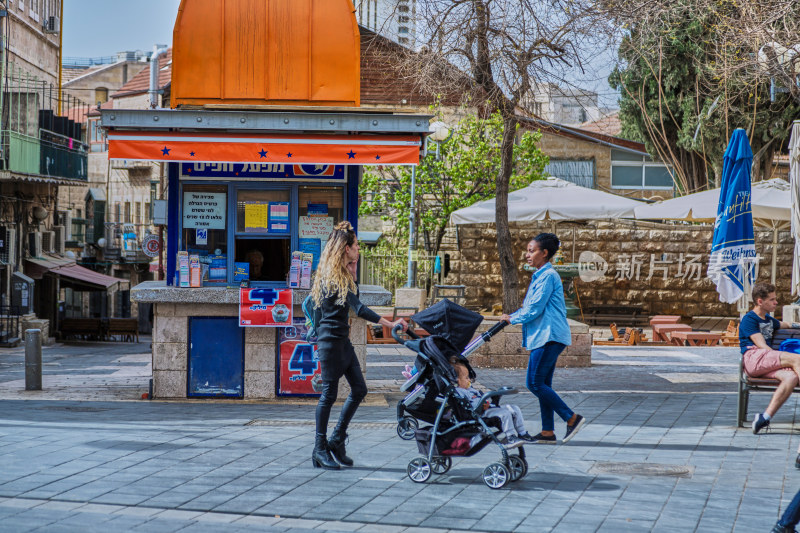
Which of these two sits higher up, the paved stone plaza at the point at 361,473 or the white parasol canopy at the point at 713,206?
the white parasol canopy at the point at 713,206

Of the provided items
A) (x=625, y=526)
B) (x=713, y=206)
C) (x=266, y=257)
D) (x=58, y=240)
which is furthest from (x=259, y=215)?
(x=58, y=240)

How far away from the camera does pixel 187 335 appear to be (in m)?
10.8

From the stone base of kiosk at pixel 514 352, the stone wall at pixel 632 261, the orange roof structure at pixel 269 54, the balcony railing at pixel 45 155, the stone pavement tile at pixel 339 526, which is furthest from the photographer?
the balcony railing at pixel 45 155

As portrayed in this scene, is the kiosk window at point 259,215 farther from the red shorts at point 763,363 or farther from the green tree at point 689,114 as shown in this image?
the green tree at point 689,114

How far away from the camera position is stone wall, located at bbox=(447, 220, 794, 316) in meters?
24.6

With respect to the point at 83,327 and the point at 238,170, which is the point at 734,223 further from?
the point at 83,327

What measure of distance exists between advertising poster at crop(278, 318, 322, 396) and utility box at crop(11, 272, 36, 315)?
1889 cm

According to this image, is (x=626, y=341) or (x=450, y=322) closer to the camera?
(x=450, y=322)

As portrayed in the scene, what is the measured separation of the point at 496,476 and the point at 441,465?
Answer: 20.0 inches

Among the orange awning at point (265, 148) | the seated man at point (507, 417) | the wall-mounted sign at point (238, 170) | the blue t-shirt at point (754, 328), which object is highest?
the orange awning at point (265, 148)

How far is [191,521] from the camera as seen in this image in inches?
224

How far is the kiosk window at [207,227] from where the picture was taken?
36.2 ft

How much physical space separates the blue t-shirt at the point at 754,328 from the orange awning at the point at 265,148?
3673mm

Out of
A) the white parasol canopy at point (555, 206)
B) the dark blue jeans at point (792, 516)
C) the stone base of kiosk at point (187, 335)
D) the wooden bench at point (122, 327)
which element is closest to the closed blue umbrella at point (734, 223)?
the stone base of kiosk at point (187, 335)
